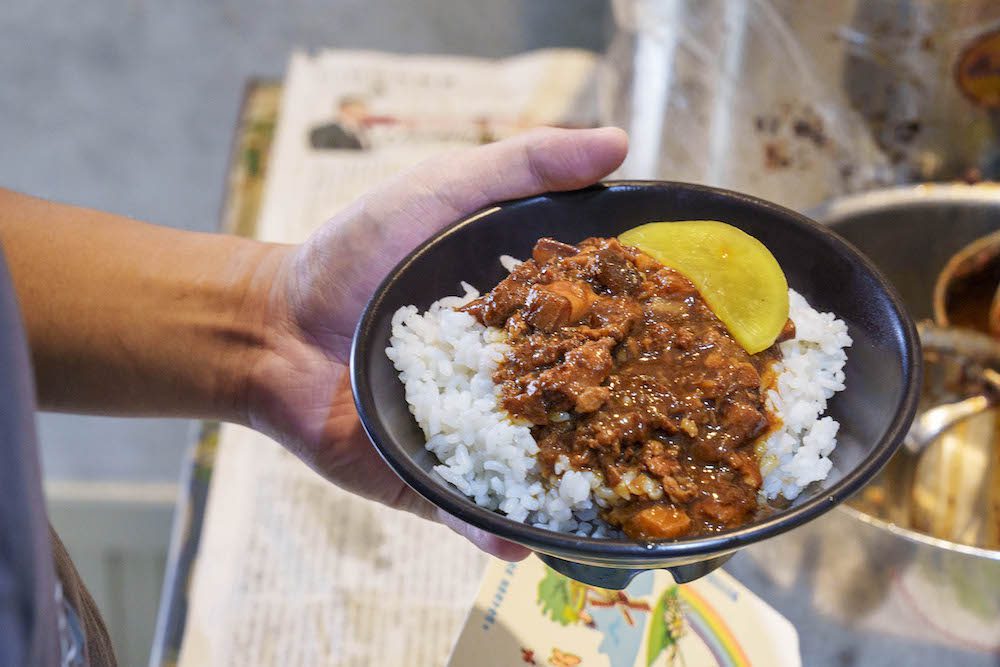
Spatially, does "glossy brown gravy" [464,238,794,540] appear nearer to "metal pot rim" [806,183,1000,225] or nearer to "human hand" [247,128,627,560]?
"human hand" [247,128,627,560]

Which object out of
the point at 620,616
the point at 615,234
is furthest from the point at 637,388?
the point at 620,616

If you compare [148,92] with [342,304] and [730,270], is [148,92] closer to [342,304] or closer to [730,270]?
[342,304]

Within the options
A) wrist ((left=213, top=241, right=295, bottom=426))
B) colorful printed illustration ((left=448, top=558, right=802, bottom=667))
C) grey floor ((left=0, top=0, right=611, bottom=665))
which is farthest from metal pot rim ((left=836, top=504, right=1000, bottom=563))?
grey floor ((left=0, top=0, right=611, bottom=665))

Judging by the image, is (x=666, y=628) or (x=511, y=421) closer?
(x=511, y=421)

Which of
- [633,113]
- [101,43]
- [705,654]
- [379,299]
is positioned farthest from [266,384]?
[101,43]

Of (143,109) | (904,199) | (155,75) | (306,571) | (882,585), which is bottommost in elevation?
(306,571)

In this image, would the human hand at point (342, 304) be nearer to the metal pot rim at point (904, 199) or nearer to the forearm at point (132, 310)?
the forearm at point (132, 310)

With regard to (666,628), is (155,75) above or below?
above
